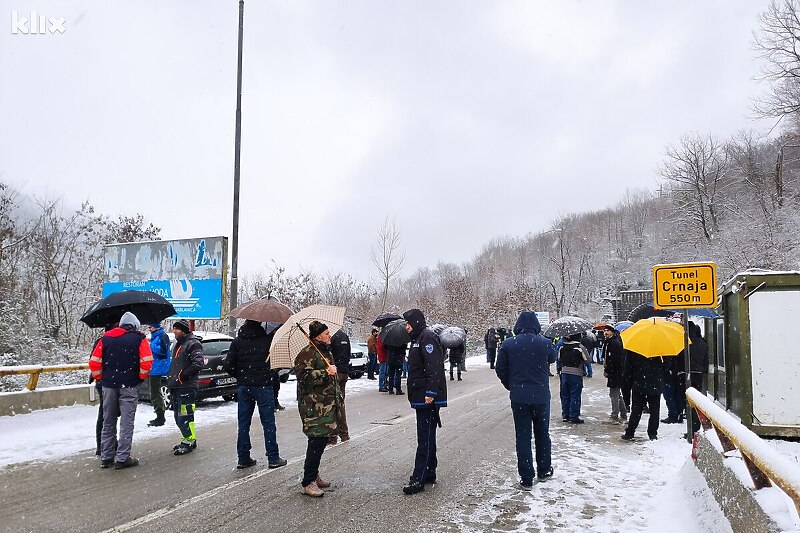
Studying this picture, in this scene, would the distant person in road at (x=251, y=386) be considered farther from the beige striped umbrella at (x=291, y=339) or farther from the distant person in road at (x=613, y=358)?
the distant person in road at (x=613, y=358)

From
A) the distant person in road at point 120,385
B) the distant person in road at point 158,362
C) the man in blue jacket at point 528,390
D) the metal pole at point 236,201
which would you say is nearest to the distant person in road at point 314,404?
the man in blue jacket at point 528,390

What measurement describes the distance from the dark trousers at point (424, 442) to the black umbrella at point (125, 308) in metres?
4.70

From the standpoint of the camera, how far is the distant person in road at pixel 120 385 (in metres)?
7.25

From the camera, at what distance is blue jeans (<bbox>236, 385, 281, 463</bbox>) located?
704cm

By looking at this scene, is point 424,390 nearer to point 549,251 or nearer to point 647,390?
point 647,390

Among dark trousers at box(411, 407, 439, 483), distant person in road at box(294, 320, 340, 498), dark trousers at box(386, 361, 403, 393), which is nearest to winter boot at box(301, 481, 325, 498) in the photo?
distant person in road at box(294, 320, 340, 498)

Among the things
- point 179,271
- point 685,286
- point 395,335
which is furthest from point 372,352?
point 685,286

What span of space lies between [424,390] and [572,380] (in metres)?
5.80

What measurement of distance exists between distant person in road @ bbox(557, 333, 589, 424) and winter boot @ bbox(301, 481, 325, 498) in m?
6.50

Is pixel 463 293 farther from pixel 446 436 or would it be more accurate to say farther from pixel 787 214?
pixel 446 436

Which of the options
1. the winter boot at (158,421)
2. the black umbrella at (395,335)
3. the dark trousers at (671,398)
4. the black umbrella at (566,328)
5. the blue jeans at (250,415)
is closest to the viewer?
the blue jeans at (250,415)

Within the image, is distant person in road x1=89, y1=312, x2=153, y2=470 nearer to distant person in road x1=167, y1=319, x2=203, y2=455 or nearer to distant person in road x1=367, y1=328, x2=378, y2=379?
distant person in road x1=167, y1=319, x2=203, y2=455

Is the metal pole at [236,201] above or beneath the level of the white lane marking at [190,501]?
above

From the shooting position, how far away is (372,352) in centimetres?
1933
